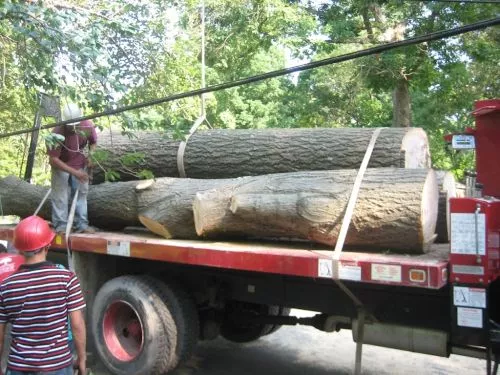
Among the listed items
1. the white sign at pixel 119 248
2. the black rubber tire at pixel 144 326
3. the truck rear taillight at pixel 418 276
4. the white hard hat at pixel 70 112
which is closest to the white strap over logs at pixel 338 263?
the truck rear taillight at pixel 418 276

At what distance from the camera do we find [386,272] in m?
3.58

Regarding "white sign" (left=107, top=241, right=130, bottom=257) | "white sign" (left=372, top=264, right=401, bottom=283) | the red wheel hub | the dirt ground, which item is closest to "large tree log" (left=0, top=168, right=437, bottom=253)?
"white sign" (left=107, top=241, right=130, bottom=257)

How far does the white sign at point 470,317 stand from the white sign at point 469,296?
37mm

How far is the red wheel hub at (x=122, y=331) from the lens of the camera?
5066 mm

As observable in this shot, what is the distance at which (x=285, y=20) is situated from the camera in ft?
49.5

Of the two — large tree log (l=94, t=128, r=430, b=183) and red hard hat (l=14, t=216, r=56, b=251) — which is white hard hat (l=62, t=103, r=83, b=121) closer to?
large tree log (l=94, t=128, r=430, b=183)

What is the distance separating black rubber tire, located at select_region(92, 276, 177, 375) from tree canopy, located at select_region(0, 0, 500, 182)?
142 centimetres

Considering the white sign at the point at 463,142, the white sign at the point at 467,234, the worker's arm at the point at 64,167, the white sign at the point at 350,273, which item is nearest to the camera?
the white sign at the point at 467,234

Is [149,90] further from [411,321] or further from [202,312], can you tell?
[411,321]

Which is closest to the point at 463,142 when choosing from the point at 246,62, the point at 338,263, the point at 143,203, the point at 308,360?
the point at 338,263

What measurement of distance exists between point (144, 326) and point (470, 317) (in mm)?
2629

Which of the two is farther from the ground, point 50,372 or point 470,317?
point 470,317

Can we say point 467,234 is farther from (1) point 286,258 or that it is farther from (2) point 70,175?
(2) point 70,175

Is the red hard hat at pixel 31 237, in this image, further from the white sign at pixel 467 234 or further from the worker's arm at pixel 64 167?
the worker's arm at pixel 64 167
